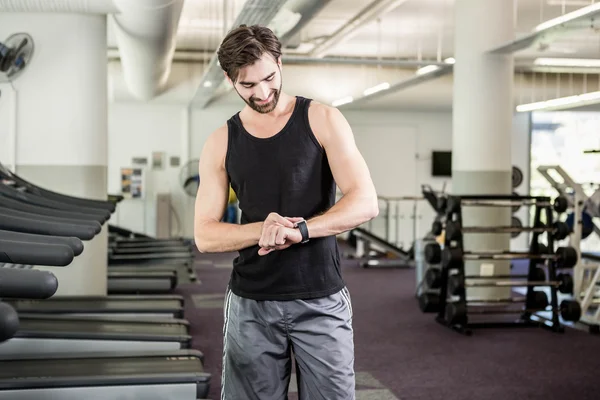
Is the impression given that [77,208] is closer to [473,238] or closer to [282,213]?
[282,213]

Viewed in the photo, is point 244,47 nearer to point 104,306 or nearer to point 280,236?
point 280,236

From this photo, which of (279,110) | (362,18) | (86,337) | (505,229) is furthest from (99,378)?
(362,18)

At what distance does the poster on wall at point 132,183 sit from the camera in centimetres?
1409

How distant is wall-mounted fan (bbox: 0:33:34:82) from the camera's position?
626cm

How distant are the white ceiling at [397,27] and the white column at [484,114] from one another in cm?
155

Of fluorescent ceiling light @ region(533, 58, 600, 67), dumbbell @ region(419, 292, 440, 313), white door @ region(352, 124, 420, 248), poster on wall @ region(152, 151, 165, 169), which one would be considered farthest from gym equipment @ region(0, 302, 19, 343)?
white door @ region(352, 124, 420, 248)

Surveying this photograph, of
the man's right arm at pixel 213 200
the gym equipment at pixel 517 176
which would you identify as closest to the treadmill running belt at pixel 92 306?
the man's right arm at pixel 213 200

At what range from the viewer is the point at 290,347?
205 centimetres

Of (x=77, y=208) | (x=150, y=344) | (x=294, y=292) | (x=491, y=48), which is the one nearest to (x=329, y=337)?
(x=294, y=292)

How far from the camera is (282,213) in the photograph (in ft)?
6.43

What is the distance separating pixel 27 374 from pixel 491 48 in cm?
531

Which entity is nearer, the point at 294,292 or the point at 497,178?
the point at 294,292

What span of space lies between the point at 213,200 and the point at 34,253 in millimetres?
487

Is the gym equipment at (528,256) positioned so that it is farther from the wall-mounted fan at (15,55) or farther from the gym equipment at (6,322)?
the gym equipment at (6,322)
